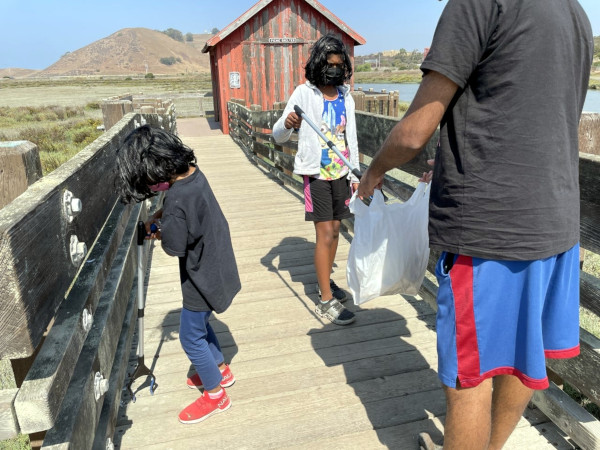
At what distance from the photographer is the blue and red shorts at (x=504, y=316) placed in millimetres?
1570

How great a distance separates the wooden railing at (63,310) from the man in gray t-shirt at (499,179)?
1.12m

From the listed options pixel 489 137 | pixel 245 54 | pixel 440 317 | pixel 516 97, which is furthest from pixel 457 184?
pixel 245 54

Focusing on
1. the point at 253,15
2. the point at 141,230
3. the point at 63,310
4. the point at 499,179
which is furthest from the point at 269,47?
the point at 499,179

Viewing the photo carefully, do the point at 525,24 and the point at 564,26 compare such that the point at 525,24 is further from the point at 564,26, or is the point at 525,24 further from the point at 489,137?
the point at 489,137

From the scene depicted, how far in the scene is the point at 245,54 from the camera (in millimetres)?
15297

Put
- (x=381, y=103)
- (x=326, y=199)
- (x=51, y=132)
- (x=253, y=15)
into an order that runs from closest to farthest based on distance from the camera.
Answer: (x=326, y=199)
(x=381, y=103)
(x=253, y=15)
(x=51, y=132)

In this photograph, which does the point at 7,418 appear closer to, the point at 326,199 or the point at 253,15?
the point at 326,199

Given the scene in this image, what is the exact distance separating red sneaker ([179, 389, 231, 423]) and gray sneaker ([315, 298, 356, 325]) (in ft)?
3.50

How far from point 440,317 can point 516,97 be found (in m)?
0.73

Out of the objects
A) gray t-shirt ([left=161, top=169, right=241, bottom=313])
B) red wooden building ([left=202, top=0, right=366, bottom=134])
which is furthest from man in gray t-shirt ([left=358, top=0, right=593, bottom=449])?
red wooden building ([left=202, top=0, right=366, bottom=134])

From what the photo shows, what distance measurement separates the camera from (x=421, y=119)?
1528 millimetres

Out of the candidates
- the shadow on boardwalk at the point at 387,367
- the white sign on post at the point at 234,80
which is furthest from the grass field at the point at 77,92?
the shadow on boardwalk at the point at 387,367

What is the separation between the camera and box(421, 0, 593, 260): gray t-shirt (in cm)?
140

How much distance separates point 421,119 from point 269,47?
1481 cm
